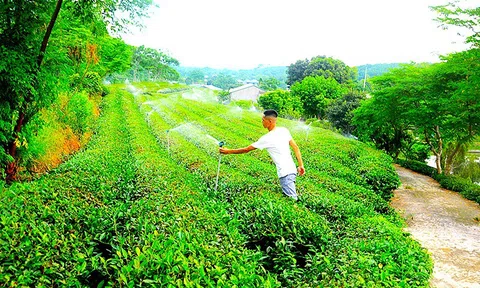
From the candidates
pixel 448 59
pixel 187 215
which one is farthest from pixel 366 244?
pixel 448 59

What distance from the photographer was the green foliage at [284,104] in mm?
42312

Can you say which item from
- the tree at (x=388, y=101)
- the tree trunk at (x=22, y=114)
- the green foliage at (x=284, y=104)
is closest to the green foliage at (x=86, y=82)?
the tree trunk at (x=22, y=114)

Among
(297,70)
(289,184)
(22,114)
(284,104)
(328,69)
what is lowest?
(284,104)

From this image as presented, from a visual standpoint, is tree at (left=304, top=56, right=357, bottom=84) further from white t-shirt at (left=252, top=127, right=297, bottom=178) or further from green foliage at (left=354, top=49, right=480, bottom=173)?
white t-shirt at (left=252, top=127, right=297, bottom=178)

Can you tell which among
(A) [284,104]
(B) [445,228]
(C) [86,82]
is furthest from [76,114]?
(A) [284,104]

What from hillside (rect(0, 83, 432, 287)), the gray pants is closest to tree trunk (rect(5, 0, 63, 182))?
hillside (rect(0, 83, 432, 287))

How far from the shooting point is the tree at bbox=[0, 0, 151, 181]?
421 cm

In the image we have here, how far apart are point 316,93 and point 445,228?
37.7m

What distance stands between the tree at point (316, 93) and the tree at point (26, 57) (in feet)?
134

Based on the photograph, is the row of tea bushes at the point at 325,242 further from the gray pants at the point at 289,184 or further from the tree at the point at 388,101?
the tree at the point at 388,101

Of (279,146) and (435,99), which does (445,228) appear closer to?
(279,146)

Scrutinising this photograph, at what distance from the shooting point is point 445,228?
A: 880cm

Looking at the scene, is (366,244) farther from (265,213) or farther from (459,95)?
(459,95)

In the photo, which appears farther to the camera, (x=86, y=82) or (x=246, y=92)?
(x=246, y=92)
